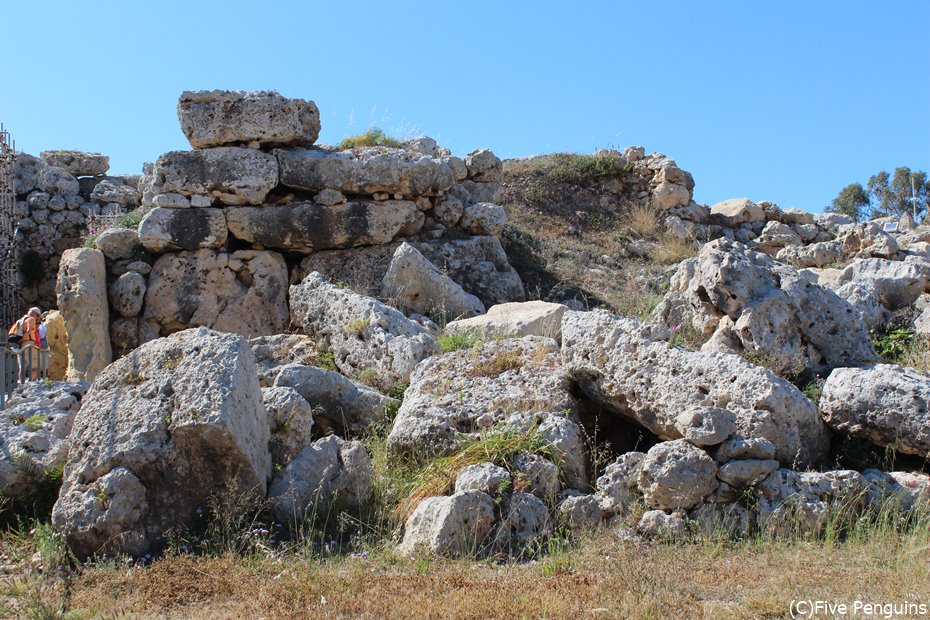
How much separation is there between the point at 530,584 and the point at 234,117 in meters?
8.83

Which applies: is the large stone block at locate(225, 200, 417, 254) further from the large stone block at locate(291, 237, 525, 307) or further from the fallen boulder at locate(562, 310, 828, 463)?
the fallen boulder at locate(562, 310, 828, 463)

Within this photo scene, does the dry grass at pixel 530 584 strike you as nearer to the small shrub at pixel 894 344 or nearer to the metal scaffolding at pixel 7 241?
the small shrub at pixel 894 344

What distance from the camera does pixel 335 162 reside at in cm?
1213

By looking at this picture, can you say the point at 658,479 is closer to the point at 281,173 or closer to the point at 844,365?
the point at 844,365

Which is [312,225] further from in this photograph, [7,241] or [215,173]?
[7,241]

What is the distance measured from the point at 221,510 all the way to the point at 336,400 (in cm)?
208

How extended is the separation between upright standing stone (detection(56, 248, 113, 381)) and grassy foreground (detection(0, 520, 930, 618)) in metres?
5.99

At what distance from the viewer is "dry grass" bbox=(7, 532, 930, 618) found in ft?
14.4

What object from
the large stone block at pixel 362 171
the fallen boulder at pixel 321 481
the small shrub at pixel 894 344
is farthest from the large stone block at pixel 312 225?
the small shrub at pixel 894 344

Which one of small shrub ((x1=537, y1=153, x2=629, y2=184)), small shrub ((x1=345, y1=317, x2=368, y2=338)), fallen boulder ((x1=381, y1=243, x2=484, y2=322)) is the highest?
small shrub ((x1=537, y1=153, x2=629, y2=184))

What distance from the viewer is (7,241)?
1698cm

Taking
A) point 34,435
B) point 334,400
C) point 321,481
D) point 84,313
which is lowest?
point 321,481

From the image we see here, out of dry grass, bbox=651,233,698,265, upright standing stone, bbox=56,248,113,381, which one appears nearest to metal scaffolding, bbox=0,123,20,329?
upright standing stone, bbox=56,248,113,381

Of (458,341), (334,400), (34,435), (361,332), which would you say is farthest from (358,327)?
(34,435)
